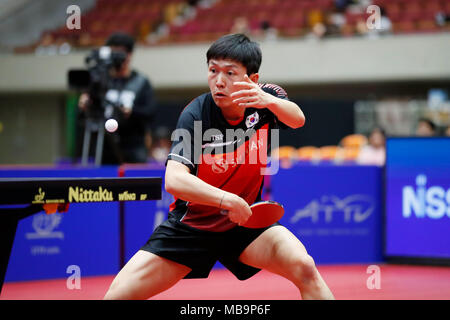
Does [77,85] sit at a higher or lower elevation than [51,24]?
lower

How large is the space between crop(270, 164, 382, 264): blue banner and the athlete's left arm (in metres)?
3.33

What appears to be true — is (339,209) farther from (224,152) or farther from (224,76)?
(224,76)

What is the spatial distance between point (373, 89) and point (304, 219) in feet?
33.6

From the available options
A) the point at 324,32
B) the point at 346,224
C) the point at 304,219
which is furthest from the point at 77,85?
the point at 324,32

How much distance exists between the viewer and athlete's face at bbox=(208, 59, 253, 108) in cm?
267

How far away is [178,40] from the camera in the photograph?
1597cm

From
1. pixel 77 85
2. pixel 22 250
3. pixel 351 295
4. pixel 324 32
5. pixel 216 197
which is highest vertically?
pixel 324 32

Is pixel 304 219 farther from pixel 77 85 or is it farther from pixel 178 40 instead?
pixel 178 40

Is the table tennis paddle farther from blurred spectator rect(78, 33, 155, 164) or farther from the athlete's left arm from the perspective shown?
blurred spectator rect(78, 33, 155, 164)

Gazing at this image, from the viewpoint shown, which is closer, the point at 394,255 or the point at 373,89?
the point at 394,255

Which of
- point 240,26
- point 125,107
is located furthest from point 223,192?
point 240,26

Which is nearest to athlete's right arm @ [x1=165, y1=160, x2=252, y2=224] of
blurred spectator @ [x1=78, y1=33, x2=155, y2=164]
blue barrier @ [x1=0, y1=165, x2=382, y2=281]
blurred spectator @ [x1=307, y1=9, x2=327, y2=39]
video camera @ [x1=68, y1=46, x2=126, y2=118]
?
blurred spectator @ [x1=78, y1=33, x2=155, y2=164]

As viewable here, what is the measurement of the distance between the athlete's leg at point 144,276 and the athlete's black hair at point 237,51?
3.05 ft

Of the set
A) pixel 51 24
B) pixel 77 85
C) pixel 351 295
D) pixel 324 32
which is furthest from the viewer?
pixel 51 24
